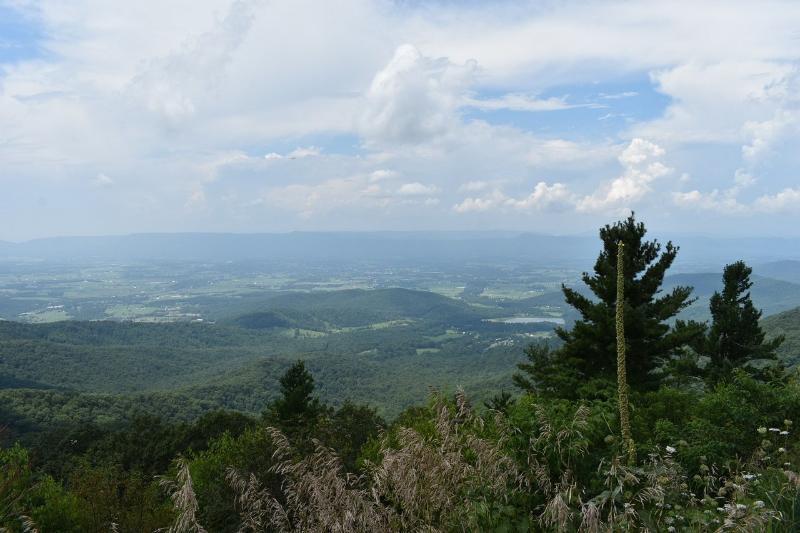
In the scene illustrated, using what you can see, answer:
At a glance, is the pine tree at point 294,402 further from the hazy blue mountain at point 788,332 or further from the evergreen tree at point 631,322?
the hazy blue mountain at point 788,332

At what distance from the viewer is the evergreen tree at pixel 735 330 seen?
21.6 metres

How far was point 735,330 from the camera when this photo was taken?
21891 mm

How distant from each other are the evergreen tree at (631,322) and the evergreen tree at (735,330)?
510cm

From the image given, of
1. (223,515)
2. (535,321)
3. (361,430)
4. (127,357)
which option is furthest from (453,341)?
(223,515)

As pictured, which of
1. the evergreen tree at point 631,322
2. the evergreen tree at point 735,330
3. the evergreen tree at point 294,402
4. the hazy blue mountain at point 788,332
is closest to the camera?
the evergreen tree at point 631,322

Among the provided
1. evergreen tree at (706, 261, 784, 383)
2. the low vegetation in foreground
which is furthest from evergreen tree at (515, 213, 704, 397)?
evergreen tree at (706, 261, 784, 383)

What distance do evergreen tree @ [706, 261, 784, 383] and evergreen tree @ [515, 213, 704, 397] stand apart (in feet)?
16.7

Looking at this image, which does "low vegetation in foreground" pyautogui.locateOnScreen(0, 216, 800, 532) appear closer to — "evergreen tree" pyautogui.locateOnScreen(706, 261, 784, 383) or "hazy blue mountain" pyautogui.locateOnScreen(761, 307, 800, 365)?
"evergreen tree" pyautogui.locateOnScreen(706, 261, 784, 383)

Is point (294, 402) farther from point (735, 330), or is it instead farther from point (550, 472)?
point (550, 472)

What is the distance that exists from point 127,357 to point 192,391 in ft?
170

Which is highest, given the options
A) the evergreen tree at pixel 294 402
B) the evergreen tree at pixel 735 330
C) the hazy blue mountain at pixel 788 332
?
the evergreen tree at pixel 735 330

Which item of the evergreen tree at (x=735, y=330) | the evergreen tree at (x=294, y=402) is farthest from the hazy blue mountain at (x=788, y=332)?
the evergreen tree at (x=294, y=402)

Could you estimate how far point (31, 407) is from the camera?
61406 mm

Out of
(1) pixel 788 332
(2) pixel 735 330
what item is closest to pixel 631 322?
(2) pixel 735 330
